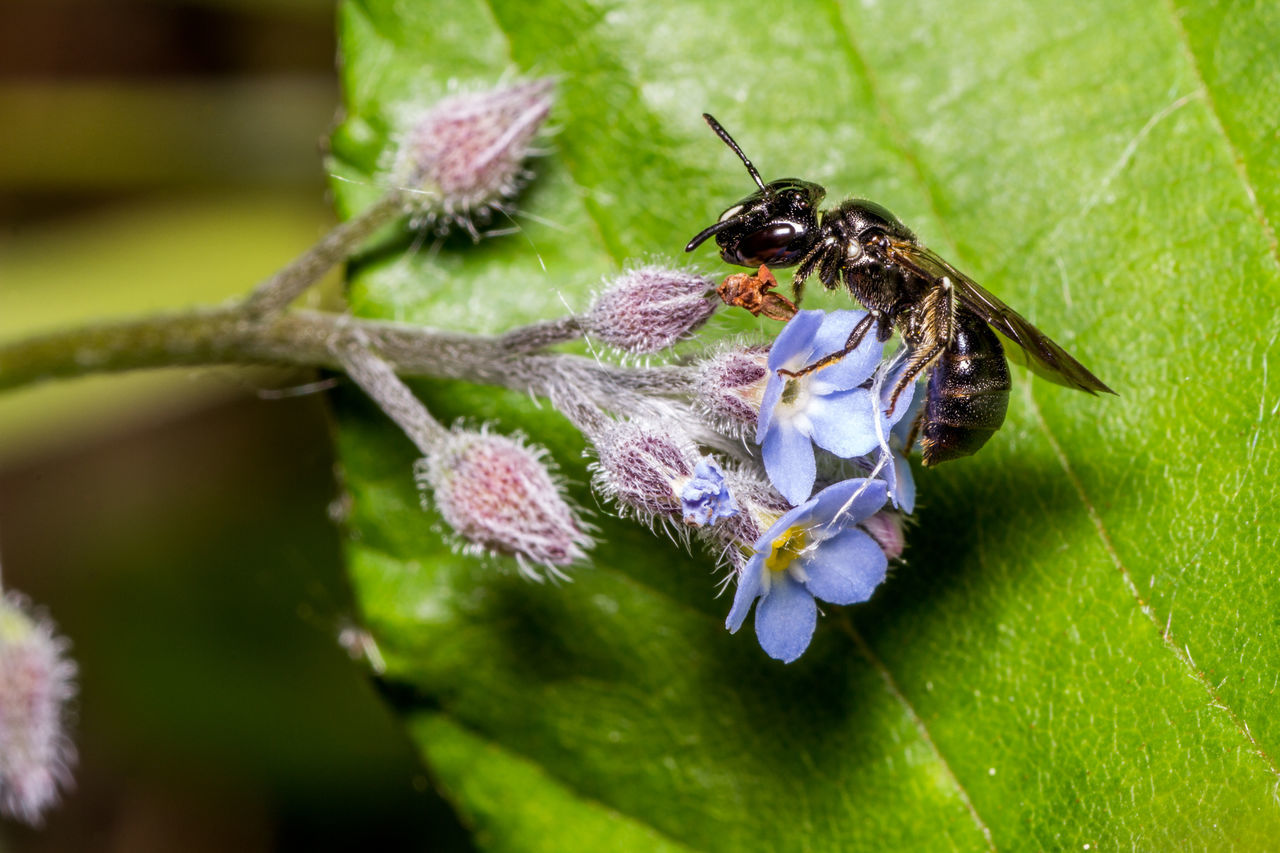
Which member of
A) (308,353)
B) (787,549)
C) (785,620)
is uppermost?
(787,549)

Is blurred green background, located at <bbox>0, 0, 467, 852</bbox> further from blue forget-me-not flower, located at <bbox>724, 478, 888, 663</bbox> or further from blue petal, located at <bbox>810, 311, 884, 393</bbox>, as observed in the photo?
blue petal, located at <bbox>810, 311, 884, 393</bbox>

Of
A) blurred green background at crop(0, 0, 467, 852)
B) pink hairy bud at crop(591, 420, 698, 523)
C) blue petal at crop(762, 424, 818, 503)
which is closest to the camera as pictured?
blue petal at crop(762, 424, 818, 503)

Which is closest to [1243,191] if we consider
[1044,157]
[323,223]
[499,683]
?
[1044,157]

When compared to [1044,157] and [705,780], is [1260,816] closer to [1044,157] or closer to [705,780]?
[705,780]

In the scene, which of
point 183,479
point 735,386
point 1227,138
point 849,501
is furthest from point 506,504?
point 183,479

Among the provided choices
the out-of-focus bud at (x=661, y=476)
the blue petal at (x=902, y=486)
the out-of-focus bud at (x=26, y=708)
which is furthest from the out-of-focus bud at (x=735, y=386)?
the out-of-focus bud at (x=26, y=708)

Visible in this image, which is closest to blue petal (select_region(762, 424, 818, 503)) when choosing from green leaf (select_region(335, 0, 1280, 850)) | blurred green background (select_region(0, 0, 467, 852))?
green leaf (select_region(335, 0, 1280, 850))

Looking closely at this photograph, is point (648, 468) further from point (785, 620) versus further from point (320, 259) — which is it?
point (320, 259)
